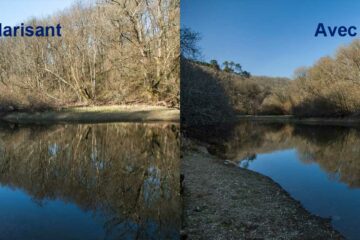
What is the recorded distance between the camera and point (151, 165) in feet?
19.2

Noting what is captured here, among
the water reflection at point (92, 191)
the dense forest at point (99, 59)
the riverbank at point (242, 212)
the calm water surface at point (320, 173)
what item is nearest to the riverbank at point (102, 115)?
the dense forest at point (99, 59)

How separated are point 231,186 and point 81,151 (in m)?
3.90

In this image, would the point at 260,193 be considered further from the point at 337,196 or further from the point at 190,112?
the point at 190,112

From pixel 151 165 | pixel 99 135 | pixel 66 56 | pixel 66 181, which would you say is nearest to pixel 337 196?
pixel 151 165

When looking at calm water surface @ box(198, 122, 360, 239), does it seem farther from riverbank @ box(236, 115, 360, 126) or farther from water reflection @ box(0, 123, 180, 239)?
riverbank @ box(236, 115, 360, 126)

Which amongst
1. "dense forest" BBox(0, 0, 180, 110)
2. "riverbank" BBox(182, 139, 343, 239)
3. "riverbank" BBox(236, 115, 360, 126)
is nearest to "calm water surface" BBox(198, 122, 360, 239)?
"riverbank" BBox(182, 139, 343, 239)

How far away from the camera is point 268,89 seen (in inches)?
1001

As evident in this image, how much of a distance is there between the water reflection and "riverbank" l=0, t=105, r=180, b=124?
4147 millimetres

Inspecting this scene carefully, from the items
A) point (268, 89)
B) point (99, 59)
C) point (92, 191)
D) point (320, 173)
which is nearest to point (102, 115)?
point (99, 59)

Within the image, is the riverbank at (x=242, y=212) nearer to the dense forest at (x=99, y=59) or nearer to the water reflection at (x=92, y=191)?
the water reflection at (x=92, y=191)

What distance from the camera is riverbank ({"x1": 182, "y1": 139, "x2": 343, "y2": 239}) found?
3.59 m

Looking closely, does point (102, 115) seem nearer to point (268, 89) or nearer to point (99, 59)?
point (99, 59)

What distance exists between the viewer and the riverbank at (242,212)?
11.8 ft

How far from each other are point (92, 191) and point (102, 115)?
36.4 ft
